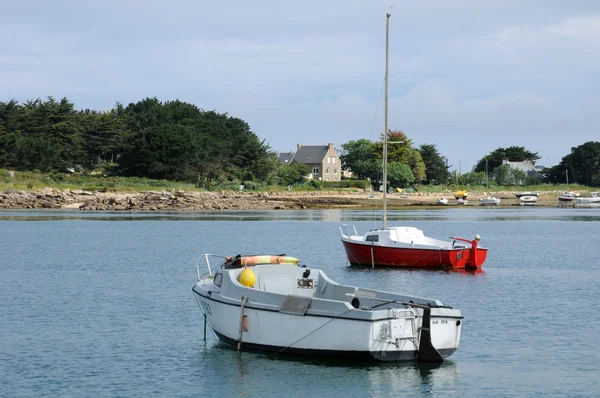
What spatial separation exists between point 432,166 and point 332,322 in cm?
14552

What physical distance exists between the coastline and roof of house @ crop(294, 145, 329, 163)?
113ft

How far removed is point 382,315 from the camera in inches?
697

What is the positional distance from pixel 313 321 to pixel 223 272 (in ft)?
12.4

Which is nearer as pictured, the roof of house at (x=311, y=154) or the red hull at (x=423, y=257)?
the red hull at (x=423, y=257)

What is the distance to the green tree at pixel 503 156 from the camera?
184500mm

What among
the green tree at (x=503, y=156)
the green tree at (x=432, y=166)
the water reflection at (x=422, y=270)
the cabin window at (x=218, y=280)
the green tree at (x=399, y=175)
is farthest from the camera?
the green tree at (x=503, y=156)

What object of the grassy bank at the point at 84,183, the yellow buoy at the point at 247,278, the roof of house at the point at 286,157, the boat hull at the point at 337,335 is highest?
the roof of house at the point at 286,157

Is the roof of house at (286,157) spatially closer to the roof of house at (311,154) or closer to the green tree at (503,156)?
the roof of house at (311,154)

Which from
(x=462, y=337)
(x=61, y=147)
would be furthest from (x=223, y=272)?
(x=61, y=147)

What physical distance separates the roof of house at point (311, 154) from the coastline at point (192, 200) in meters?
34.5

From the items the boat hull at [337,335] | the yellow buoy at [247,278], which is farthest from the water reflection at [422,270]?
the boat hull at [337,335]

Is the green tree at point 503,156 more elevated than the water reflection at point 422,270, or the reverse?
the green tree at point 503,156

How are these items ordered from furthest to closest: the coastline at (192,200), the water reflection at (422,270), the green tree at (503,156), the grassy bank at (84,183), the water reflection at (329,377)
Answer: the green tree at (503,156) → the grassy bank at (84,183) → the coastline at (192,200) → the water reflection at (422,270) → the water reflection at (329,377)

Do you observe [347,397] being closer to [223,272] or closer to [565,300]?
[223,272]
